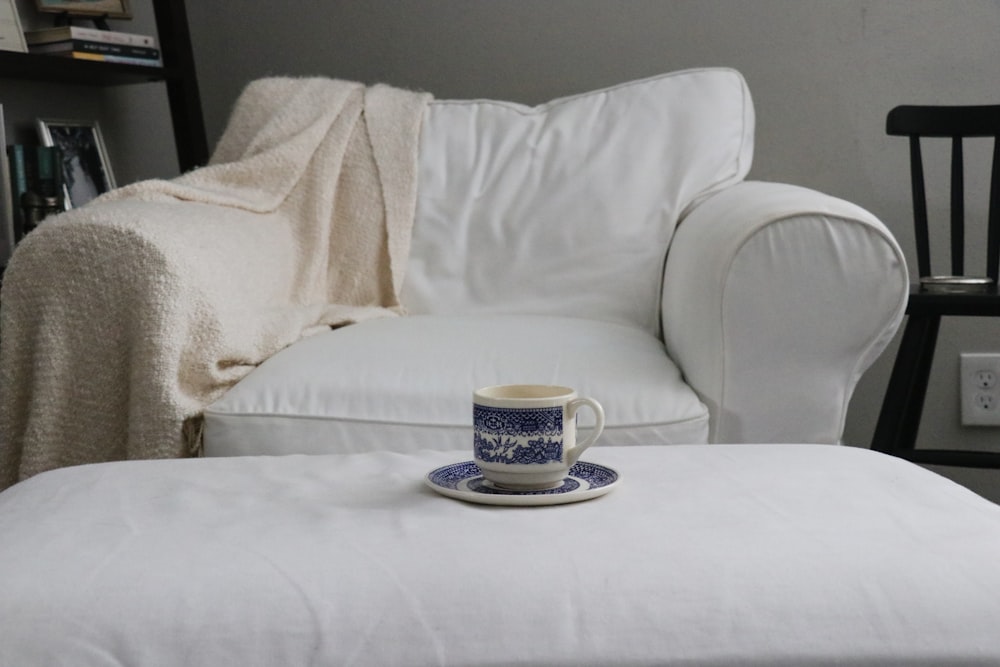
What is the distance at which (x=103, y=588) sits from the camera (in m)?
0.62

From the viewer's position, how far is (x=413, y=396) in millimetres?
1210

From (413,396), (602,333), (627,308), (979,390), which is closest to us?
(413,396)

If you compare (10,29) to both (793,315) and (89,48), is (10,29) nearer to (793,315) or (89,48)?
(89,48)

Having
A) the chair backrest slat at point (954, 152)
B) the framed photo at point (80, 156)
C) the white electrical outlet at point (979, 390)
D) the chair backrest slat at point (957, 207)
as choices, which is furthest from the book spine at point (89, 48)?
the white electrical outlet at point (979, 390)

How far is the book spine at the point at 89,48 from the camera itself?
1963 millimetres

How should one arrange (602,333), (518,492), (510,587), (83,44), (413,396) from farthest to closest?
(83,44), (602,333), (413,396), (518,492), (510,587)

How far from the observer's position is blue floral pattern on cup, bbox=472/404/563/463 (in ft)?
2.53

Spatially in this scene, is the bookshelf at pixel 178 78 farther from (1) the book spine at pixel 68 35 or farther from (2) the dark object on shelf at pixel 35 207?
(2) the dark object on shelf at pixel 35 207

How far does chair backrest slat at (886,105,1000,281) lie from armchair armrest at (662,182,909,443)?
687mm

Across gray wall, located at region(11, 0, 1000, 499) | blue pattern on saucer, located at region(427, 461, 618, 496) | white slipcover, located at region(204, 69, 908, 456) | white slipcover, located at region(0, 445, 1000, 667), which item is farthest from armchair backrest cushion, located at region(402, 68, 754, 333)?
white slipcover, located at region(0, 445, 1000, 667)

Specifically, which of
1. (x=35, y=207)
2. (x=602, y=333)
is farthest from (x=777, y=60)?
(x=35, y=207)

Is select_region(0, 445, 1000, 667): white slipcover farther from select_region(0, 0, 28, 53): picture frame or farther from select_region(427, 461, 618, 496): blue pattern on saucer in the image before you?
select_region(0, 0, 28, 53): picture frame

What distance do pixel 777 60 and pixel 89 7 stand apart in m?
1.38

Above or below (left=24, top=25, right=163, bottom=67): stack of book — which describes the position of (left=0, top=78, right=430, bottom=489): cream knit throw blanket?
below
